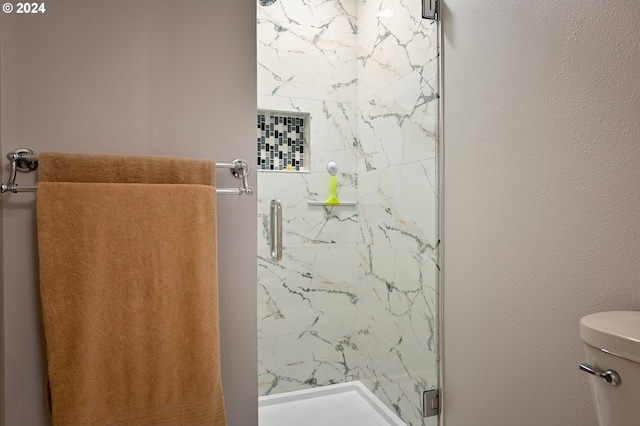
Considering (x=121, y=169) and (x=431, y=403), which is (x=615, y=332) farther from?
(x=121, y=169)

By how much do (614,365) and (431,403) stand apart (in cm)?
101

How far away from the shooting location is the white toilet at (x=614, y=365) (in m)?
0.79

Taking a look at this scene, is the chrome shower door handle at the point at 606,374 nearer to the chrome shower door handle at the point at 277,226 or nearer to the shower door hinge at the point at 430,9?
the chrome shower door handle at the point at 277,226

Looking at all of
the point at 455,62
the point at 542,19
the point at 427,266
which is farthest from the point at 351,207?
the point at 542,19

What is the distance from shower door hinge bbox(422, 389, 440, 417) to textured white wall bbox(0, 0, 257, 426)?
0.74 m

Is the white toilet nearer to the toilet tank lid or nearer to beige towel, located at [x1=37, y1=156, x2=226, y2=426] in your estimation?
the toilet tank lid

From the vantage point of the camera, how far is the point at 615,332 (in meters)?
0.82

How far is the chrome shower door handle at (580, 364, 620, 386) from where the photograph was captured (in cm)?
82

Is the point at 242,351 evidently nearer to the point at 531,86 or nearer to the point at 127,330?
the point at 127,330

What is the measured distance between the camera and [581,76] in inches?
42.4

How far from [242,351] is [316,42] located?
186cm

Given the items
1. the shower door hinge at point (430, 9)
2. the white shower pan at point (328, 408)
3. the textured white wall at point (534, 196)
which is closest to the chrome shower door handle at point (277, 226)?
the textured white wall at point (534, 196)

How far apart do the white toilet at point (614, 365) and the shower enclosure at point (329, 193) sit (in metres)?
1.18

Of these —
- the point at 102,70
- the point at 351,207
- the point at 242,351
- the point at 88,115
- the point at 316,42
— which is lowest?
the point at 242,351
